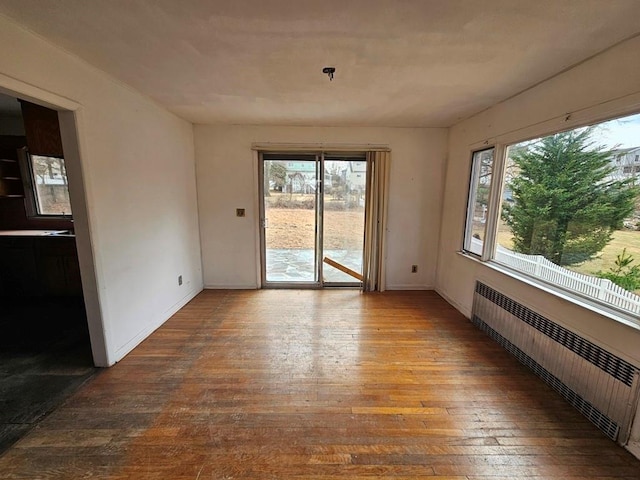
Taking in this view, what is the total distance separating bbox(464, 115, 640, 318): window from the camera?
1680 millimetres

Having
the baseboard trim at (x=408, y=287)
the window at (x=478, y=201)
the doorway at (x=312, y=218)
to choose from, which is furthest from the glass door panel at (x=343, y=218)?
the window at (x=478, y=201)

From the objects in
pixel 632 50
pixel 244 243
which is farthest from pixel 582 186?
pixel 244 243

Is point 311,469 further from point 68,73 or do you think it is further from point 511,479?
point 68,73

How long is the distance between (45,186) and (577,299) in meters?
6.01

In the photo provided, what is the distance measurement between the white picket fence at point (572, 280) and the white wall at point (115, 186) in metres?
3.58

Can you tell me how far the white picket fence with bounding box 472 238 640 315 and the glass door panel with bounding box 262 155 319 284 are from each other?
95.7 inches

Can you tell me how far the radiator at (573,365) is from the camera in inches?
61.0

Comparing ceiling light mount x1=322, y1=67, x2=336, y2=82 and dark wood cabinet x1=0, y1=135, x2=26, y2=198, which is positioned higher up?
ceiling light mount x1=322, y1=67, x2=336, y2=82

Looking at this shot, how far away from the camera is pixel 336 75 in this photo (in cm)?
210

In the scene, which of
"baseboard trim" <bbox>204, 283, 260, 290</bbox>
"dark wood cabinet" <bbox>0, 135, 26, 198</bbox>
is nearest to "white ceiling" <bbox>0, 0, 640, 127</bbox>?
"baseboard trim" <bbox>204, 283, 260, 290</bbox>

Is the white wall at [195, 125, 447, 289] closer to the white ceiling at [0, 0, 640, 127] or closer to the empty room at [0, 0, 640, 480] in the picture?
the empty room at [0, 0, 640, 480]

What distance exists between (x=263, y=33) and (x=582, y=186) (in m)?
2.40

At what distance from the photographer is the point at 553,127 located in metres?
2.08

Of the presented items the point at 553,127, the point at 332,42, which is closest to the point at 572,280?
the point at 553,127
